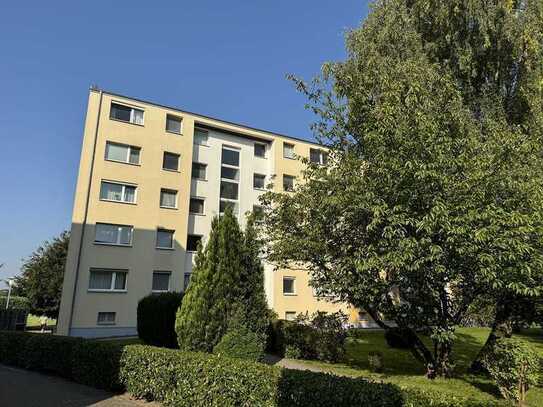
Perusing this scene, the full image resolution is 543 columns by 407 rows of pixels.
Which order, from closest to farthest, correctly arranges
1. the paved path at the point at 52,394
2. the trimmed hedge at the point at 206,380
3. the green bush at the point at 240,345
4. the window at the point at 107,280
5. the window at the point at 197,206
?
the trimmed hedge at the point at 206,380 → the paved path at the point at 52,394 → the green bush at the point at 240,345 → the window at the point at 107,280 → the window at the point at 197,206

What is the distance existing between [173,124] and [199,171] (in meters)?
3.64

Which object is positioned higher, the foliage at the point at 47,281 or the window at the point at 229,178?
the window at the point at 229,178

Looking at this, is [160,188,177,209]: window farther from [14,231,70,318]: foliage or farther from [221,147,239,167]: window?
[14,231,70,318]: foliage

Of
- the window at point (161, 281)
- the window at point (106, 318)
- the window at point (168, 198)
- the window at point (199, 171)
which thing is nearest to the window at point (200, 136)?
the window at point (199, 171)

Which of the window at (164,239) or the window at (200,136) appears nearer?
the window at (164,239)

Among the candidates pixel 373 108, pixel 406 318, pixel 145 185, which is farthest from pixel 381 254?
pixel 145 185

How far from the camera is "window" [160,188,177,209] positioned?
26.0 metres

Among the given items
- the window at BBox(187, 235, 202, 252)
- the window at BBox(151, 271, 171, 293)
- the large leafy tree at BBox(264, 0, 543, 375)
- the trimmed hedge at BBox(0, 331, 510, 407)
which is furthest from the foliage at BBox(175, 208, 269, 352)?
the window at BBox(187, 235, 202, 252)

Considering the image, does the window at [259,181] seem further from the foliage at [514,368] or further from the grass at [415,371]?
the foliage at [514,368]

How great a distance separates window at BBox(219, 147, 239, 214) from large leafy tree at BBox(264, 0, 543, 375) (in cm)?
1661

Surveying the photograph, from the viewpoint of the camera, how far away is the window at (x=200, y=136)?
28.8 meters

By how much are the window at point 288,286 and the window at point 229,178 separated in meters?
6.31

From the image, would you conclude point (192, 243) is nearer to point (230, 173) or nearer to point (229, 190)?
point (229, 190)

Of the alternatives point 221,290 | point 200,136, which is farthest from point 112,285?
point 221,290
